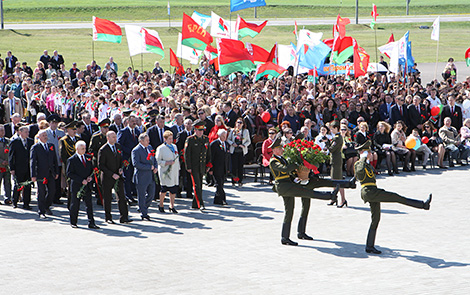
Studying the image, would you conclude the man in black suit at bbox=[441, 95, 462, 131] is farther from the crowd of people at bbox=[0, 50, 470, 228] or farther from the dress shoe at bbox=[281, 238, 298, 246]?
the dress shoe at bbox=[281, 238, 298, 246]

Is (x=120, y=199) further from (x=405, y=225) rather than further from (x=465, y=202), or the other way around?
(x=465, y=202)

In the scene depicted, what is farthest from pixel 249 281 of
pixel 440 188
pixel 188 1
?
pixel 188 1

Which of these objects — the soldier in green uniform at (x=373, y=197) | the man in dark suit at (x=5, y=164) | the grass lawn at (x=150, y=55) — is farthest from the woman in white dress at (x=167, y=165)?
the grass lawn at (x=150, y=55)

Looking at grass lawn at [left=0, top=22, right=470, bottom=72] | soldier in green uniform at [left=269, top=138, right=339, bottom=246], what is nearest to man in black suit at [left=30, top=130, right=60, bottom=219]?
soldier in green uniform at [left=269, top=138, right=339, bottom=246]

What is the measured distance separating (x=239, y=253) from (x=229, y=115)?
7827 millimetres

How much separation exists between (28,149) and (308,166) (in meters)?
6.53

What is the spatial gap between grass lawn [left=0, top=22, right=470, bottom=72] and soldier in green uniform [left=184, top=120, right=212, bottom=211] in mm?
27986

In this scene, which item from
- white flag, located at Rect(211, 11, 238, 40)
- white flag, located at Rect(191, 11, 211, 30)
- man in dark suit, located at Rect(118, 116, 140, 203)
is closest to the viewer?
man in dark suit, located at Rect(118, 116, 140, 203)

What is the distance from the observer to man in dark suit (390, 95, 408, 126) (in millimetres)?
21453

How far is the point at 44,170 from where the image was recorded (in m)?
14.6

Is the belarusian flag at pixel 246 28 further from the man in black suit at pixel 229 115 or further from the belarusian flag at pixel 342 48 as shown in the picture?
the man in black suit at pixel 229 115

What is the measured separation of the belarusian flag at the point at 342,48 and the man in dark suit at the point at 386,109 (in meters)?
3.26

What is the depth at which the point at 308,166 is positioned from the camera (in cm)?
1230

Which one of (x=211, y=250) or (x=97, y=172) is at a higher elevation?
(x=97, y=172)
